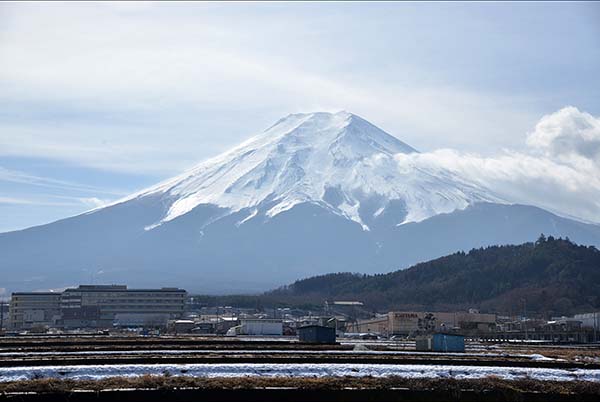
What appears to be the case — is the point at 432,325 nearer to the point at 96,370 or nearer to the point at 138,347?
the point at 138,347

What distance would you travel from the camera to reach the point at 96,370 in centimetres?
3416

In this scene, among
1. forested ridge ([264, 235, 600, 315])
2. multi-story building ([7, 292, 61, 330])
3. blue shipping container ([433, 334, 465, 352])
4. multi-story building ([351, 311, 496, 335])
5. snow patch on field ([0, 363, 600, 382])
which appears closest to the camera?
snow patch on field ([0, 363, 600, 382])

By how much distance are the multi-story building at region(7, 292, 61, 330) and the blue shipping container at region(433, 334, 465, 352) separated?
76.2 m

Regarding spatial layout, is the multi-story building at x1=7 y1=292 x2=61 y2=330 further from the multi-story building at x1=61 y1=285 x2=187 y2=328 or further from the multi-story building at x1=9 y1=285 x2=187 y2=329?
the multi-story building at x1=61 y1=285 x2=187 y2=328

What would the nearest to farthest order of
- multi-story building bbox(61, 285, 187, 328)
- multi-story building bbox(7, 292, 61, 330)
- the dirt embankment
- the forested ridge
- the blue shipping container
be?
1. the dirt embankment
2. the blue shipping container
3. multi-story building bbox(7, 292, 61, 330)
4. multi-story building bbox(61, 285, 187, 328)
5. the forested ridge

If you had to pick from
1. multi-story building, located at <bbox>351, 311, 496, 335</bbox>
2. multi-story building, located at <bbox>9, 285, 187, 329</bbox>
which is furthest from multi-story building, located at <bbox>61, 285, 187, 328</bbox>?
multi-story building, located at <bbox>351, 311, 496, 335</bbox>

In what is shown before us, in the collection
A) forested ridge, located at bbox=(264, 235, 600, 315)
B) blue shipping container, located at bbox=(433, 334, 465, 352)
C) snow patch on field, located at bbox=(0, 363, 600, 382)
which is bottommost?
snow patch on field, located at bbox=(0, 363, 600, 382)

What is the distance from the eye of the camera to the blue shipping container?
5519 cm

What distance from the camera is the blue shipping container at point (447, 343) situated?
181 feet

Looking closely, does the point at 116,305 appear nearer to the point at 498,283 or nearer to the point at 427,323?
the point at 498,283

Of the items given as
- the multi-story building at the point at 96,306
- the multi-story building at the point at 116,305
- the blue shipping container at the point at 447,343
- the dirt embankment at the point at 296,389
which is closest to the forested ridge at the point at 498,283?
the multi-story building at the point at 116,305

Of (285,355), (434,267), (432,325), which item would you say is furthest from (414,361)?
(434,267)

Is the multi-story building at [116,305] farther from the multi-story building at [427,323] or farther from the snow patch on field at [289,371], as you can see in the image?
the snow patch on field at [289,371]

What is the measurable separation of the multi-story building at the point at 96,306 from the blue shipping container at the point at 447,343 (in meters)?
77.5
